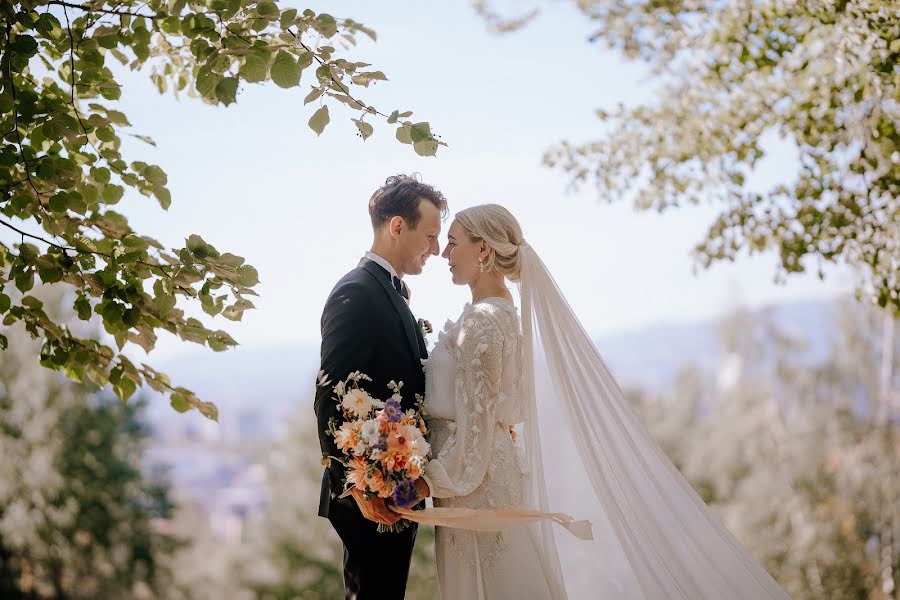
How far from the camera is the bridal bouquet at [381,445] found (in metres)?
3.46

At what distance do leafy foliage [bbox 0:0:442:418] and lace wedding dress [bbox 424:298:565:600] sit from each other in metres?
0.91

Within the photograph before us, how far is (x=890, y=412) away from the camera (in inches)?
932

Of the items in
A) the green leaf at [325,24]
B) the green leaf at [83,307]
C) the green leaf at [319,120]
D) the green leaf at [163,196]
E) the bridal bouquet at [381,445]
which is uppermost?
the green leaf at [325,24]

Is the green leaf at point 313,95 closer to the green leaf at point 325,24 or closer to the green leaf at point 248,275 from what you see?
the green leaf at point 325,24

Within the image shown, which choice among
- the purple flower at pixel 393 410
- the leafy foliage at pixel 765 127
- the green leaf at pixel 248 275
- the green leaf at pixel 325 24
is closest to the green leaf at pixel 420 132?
the green leaf at pixel 325 24

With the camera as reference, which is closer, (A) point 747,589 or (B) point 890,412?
(A) point 747,589

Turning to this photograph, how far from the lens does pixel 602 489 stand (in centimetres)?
395

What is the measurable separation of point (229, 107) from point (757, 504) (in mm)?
25349

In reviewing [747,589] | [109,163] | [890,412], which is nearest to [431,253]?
[109,163]

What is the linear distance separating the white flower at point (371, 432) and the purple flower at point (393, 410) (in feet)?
0.19

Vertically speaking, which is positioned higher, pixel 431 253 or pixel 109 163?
pixel 109 163

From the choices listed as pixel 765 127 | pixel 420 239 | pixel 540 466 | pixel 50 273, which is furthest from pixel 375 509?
pixel 765 127

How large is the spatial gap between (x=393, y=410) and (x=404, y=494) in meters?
0.34

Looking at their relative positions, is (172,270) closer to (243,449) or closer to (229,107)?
(229,107)
